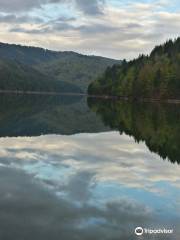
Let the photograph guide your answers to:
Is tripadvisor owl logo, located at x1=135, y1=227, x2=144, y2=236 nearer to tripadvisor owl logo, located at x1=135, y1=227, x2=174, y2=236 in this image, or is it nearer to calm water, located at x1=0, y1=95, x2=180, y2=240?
tripadvisor owl logo, located at x1=135, y1=227, x2=174, y2=236

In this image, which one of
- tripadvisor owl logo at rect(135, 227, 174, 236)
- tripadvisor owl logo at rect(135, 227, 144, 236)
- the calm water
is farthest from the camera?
the calm water

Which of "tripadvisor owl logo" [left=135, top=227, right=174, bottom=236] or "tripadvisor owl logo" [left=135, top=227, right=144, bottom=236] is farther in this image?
"tripadvisor owl logo" [left=135, top=227, right=174, bottom=236]

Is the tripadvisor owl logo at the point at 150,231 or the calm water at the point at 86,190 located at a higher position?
the tripadvisor owl logo at the point at 150,231

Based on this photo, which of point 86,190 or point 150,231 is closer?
point 150,231

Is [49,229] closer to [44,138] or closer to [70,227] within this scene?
[70,227]

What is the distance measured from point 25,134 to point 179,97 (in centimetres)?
11612

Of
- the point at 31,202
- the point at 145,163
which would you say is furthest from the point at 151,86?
the point at 31,202

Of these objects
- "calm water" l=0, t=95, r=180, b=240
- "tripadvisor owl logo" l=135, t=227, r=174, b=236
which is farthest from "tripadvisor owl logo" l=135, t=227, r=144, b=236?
"calm water" l=0, t=95, r=180, b=240

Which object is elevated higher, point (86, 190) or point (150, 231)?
point (150, 231)

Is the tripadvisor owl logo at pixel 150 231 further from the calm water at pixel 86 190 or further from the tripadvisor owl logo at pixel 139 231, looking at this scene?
the calm water at pixel 86 190

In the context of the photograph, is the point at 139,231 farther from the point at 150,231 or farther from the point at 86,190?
the point at 86,190

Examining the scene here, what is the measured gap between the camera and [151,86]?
181m

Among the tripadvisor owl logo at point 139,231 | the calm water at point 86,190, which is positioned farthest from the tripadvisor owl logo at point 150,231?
the calm water at point 86,190

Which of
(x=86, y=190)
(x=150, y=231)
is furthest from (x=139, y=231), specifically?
(x=86, y=190)
